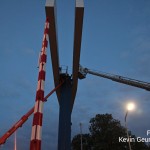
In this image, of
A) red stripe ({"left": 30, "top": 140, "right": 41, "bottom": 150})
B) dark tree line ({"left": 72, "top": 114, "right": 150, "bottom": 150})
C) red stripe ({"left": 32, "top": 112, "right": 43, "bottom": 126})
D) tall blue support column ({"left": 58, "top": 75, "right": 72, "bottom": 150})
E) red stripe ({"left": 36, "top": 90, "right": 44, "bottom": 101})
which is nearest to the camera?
red stripe ({"left": 30, "top": 140, "right": 41, "bottom": 150})

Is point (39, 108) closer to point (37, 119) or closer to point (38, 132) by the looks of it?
point (37, 119)

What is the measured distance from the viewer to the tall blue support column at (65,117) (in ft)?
41.5

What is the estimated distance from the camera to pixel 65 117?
13453mm

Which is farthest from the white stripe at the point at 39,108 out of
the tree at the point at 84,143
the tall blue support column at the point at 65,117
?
the tree at the point at 84,143

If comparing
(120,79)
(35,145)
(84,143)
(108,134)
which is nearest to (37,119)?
(35,145)

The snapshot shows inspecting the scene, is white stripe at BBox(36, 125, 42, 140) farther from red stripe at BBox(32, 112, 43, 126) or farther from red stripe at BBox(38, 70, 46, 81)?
red stripe at BBox(38, 70, 46, 81)

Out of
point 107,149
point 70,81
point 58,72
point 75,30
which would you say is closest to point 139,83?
point 70,81

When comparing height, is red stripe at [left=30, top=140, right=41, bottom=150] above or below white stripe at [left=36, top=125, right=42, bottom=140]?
below

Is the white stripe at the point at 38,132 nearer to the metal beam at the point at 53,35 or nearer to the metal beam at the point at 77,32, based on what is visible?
the metal beam at the point at 53,35

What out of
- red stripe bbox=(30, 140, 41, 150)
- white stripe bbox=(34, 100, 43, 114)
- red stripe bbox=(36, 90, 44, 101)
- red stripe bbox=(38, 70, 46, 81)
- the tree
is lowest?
red stripe bbox=(30, 140, 41, 150)

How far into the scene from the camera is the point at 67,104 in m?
13.8

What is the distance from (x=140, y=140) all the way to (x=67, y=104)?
35.9 meters

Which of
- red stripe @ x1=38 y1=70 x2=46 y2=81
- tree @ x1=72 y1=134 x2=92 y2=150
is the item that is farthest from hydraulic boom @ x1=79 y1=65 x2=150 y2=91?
tree @ x1=72 y1=134 x2=92 y2=150

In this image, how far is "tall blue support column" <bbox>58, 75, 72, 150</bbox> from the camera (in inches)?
498
